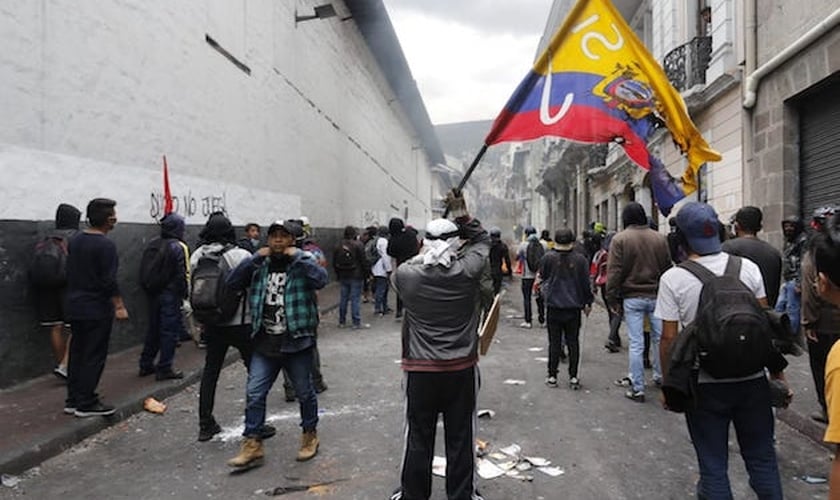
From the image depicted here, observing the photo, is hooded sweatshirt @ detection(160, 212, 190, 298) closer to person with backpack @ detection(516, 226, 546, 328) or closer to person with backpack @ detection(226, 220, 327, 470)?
person with backpack @ detection(226, 220, 327, 470)

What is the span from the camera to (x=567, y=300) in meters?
6.18

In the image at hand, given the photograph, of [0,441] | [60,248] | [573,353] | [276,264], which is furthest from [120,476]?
[573,353]

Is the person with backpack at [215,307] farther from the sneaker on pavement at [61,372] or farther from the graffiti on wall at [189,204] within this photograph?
the graffiti on wall at [189,204]

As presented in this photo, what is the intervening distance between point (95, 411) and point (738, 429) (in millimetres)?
4772

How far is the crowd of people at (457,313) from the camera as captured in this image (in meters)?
2.77

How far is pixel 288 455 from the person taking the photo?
4.44m

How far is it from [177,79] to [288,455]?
664cm

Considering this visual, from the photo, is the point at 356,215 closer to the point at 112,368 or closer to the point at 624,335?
the point at 624,335

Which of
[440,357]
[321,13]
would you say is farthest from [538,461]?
[321,13]

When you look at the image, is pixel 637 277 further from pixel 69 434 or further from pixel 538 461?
pixel 69 434

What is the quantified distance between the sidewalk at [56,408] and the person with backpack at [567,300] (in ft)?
12.8

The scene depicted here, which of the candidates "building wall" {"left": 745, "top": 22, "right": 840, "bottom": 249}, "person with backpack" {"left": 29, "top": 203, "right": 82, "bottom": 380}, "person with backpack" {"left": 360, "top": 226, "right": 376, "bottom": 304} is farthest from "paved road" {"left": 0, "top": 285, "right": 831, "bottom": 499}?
"person with backpack" {"left": 360, "top": 226, "right": 376, "bottom": 304}

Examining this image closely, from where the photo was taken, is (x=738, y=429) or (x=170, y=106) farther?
(x=170, y=106)

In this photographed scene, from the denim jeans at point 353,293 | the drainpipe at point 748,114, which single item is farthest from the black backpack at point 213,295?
the drainpipe at point 748,114
